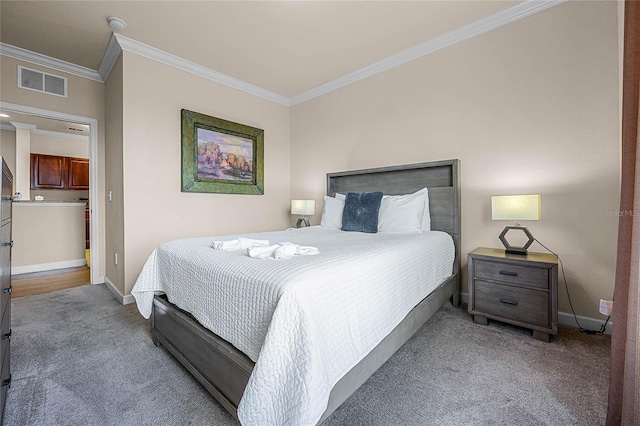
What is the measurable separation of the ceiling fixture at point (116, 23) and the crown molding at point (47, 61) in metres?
1.21

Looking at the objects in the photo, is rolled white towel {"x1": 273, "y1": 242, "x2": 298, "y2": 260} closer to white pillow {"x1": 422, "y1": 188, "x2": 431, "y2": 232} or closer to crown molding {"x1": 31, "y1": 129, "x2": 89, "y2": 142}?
white pillow {"x1": 422, "y1": 188, "x2": 431, "y2": 232}

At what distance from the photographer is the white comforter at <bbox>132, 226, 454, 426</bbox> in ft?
3.14

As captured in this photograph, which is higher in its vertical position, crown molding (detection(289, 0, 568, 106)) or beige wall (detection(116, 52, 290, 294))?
crown molding (detection(289, 0, 568, 106))

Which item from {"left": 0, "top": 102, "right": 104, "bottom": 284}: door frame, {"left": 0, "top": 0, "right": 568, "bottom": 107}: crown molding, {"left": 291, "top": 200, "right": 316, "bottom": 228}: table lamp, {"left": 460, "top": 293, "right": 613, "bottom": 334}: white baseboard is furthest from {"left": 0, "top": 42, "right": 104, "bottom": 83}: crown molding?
{"left": 460, "top": 293, "right": 613, "bottom": 334}: white baseboard

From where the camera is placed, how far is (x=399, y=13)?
8.07 ft

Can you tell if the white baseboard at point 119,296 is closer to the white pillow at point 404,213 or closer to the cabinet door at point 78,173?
the white pillow at point 404,213

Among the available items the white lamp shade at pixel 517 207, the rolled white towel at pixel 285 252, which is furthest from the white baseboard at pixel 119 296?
the white lamp shade at pixel 517 207

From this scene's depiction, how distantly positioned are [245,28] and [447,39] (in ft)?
6.92

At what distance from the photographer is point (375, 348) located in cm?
→ 141

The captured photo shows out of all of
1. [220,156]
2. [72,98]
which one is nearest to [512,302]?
[220,156]

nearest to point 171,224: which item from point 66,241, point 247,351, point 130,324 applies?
A: point 130,324

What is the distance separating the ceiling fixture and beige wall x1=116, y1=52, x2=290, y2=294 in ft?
0.86

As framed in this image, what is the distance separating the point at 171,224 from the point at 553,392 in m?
3.61

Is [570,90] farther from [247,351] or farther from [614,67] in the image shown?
[247,351]
